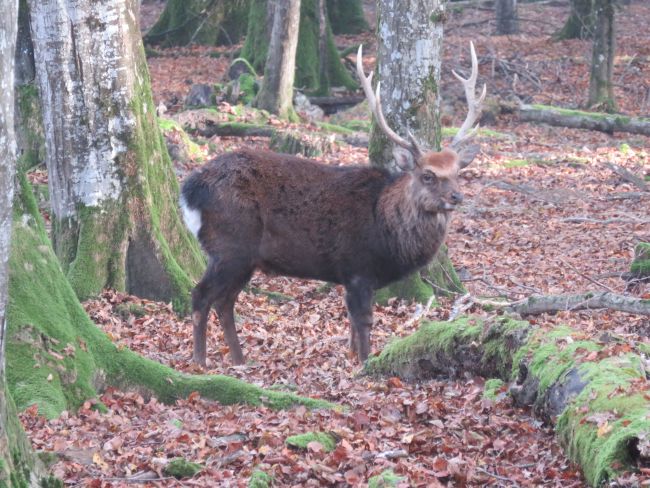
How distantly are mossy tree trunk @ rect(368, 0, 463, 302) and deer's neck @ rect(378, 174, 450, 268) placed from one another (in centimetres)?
95

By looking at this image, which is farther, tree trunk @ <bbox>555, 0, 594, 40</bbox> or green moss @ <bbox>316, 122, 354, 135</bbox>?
tree trunk @ <bbox>555, 0, 594, 40</bbox>

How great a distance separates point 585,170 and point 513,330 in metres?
11.0

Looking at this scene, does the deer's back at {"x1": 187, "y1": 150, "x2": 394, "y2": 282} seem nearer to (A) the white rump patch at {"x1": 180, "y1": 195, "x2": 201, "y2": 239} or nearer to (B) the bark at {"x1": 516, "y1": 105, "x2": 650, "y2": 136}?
(A) the white rump patch at {"x1": 180, "y1": 195, "x2": 201, "y2": 239}

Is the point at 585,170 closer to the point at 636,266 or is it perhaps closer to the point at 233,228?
the point at 636,266

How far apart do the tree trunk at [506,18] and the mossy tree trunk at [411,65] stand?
2137 centimetres

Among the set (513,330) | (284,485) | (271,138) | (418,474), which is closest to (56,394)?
(284,485)

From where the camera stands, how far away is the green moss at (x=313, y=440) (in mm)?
5699

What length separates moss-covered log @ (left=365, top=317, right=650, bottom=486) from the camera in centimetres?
477

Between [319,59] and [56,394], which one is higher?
[319,59]

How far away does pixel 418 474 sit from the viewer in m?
5.18

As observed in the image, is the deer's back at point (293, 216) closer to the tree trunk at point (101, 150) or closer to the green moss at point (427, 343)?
the tree trunk at point (101, 150)

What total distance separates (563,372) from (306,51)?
18.4 meters

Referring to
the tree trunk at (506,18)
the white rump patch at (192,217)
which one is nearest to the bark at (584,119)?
the tree trunk at (506,18)

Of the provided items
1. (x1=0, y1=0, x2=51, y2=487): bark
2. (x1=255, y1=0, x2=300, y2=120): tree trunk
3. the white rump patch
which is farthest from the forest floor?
(x1=255, y1=0, x2=300, y2=120): tree trunk
